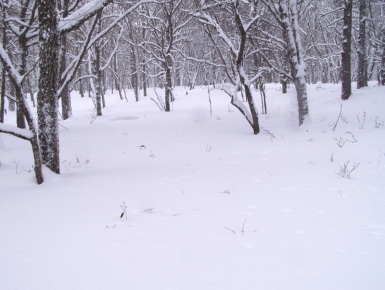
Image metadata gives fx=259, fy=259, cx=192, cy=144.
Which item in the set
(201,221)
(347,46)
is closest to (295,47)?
(347,46)

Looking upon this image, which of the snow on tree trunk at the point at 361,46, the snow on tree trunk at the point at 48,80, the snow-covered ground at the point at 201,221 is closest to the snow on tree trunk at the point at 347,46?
the snow on tree trunk at the point at 361,46

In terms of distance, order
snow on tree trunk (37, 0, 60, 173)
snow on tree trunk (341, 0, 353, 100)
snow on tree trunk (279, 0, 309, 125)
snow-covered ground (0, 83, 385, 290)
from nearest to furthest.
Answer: snow-covered ground (0, 83, 385, 290) → snow on tree trunk (37, 0, 60, 173) → snow on tree trunk (279, 0, 309, 125) → snow on tree trunk (341, 0, 353, 100)

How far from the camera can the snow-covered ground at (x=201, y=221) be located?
6.38 ft

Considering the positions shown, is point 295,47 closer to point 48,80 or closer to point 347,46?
point 347,46

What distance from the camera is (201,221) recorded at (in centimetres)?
286

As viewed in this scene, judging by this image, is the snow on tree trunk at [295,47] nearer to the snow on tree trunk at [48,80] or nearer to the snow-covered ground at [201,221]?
the snow-covered ground at [201,221]

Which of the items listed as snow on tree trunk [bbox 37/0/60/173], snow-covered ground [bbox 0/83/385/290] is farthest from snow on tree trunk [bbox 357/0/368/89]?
snow on tree trunk [bbox 37/0/60/173]

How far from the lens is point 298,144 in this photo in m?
7.07

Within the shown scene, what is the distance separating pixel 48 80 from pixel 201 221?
11.5ft

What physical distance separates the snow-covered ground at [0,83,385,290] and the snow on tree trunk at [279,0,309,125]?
272cm

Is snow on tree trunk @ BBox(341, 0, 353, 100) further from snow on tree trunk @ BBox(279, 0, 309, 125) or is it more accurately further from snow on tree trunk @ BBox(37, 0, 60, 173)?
snow on tree trunk @ BBox(37, 0, 60, 173)

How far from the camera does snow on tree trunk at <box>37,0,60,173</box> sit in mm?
4273

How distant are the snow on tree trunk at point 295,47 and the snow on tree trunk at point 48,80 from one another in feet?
23.0

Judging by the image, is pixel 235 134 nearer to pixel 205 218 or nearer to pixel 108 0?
pixel 108 0
